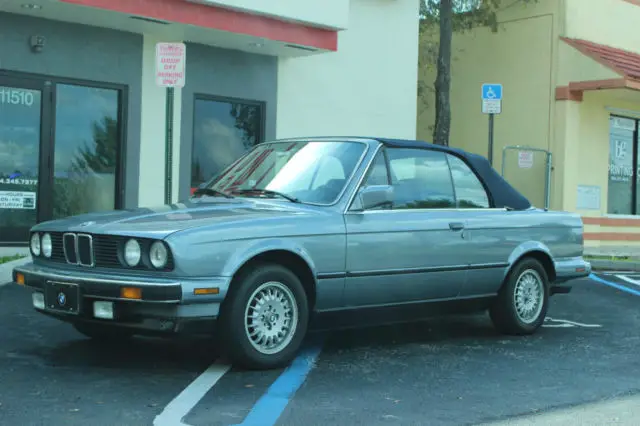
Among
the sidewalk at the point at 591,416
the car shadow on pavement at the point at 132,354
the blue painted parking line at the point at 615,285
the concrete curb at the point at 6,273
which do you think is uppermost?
the concrete curb at the point at 6,273

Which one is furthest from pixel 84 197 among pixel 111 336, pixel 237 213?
pixel 237 213

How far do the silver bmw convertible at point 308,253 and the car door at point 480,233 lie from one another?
1 centimetres

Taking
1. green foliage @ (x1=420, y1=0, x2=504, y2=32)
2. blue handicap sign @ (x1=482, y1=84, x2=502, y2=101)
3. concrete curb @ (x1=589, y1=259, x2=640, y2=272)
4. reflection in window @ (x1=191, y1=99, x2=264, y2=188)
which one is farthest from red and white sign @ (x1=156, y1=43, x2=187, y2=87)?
green foliage @ (x1=420, y1=0, x2=504, y2=32)

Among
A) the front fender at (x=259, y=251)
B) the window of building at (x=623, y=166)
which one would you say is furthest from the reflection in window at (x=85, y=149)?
the window of building at (x=623, y=166)

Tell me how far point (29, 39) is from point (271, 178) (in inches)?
302

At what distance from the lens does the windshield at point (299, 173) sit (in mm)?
6707

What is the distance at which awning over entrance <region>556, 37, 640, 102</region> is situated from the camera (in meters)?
19.8

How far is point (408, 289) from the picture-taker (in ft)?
22.5

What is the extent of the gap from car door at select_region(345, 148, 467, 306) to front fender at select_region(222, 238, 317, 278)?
43 cm

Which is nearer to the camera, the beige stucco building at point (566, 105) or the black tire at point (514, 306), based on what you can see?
the black tire at point (514, 306)

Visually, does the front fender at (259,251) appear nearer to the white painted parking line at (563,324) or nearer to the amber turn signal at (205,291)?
the amber turn signal at (205,291)

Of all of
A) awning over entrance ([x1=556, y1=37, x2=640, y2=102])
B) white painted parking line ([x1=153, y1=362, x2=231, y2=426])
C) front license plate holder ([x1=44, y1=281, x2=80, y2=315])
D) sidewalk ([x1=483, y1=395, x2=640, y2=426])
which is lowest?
sidewalk ([x1=483, y1=395, x2=640, y2=426])

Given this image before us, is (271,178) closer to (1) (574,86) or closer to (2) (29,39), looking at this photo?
(2) (29,39)

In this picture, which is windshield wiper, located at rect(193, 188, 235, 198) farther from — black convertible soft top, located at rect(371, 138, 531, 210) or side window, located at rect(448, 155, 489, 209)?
side window, located at rect(448, 155, 489, 209)
